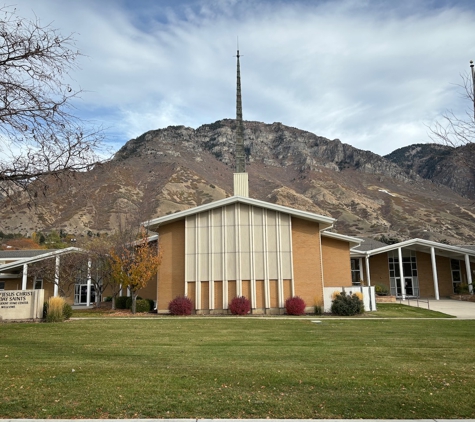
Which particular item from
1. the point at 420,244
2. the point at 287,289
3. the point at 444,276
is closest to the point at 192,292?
→ the point at 287,289

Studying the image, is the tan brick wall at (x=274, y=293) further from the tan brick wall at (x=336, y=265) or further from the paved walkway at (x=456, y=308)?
the paved walkway at (x=456, y=308)

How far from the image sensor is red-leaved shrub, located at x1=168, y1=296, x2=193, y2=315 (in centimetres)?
2505

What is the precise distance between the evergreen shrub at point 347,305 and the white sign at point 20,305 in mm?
16055

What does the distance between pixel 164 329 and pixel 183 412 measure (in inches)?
441

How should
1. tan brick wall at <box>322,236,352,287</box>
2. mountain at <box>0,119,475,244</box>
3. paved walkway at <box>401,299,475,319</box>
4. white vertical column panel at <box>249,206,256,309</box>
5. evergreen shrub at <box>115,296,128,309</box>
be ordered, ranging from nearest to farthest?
paved walkway at <box>401,299,475,319</box>, white vertical column panel at <box>249,206,256,309</box>, evergreen shrub at <box>115,296,128,309</box>, tan brick wall at <box>322,236,352,287</box>, mountain at <box>0,119,475,244</box>

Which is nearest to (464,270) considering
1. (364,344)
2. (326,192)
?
(364,344)

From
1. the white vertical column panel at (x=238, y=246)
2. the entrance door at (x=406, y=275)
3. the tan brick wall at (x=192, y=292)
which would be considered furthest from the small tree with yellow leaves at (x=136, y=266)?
the entrance door at (x=406, y=275)

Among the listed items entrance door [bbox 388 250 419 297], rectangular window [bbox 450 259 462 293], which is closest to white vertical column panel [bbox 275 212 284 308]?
entrance door [bbox 388 250 419 297]

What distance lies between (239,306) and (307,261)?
5.24 metres

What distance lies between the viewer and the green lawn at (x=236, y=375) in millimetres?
6582

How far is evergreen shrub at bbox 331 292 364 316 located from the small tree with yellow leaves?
36.6ft

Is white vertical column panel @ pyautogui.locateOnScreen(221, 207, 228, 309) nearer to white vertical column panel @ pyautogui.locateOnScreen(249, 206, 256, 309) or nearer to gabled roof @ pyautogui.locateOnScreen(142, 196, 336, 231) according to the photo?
gabled roof @ pyautogui.locateOnScreen(142, 196, 336, 231)

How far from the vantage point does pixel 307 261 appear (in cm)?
2650

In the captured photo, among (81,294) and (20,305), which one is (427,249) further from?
(20,305)
